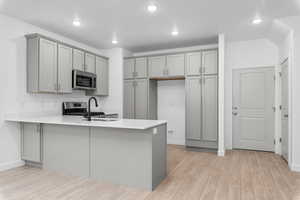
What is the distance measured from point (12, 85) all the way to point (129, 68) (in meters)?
2.77

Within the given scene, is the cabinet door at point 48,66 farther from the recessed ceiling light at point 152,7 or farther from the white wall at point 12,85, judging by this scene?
the recessed ceiling light at point 152,7

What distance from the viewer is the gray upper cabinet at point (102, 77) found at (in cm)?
492

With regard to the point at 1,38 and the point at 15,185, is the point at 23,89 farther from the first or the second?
the point at 15,185

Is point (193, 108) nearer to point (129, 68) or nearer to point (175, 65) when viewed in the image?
point (175, 65)

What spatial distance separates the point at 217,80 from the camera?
14.5 feet

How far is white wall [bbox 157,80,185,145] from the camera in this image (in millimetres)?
5387

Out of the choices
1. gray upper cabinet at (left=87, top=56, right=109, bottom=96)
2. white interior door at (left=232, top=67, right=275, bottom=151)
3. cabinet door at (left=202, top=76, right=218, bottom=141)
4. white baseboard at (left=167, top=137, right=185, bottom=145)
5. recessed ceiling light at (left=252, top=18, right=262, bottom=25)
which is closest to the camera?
recessed ceiling light at (left=252, top=18, right=262, bottom=25)

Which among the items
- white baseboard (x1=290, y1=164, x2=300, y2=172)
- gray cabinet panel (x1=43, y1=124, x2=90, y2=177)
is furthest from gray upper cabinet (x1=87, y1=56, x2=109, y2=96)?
white baseboard (x1=290, y1=164, x2=300, y2=172)

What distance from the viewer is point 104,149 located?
2770 millimetres

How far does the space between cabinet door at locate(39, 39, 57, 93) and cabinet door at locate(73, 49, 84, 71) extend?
50cm

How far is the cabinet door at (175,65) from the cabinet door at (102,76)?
68.3 inches

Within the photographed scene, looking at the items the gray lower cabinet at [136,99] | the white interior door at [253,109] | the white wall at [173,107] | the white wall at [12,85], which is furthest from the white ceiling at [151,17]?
the white wall at [173,107]

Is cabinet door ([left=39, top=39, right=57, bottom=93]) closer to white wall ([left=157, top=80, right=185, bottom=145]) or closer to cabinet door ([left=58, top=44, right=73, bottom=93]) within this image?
cabinet door ([left=58, top=44, right=73, bottom=93])

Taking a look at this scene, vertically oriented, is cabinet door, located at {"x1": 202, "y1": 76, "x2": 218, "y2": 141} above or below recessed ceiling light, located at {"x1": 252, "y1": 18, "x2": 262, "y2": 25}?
below
